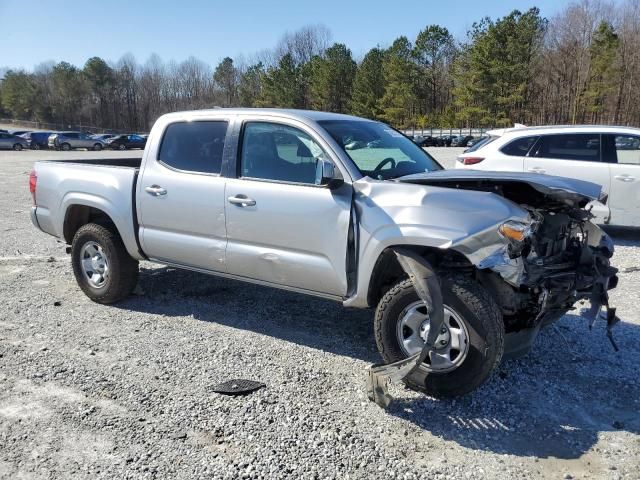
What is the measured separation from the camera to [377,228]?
3.80m

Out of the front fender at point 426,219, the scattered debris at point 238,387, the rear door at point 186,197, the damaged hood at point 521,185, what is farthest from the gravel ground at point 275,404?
the damaged hood at point 521,185

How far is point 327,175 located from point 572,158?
220 inches

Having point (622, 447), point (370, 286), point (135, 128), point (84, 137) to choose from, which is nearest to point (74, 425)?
point (370, 286)

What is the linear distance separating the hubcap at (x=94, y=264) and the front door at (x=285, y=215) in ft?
5.65

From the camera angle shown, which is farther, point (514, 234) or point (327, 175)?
point (327, 175)

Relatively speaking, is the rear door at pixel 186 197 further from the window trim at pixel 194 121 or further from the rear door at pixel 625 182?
the rear door at pixel 625 182

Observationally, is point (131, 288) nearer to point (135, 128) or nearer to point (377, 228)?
point (377, 228)

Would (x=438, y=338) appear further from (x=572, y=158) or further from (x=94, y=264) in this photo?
(x=572, y=158)

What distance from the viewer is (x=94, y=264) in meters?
5.65

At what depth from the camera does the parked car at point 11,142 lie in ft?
140

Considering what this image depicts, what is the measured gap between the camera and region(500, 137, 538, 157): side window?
326 inches

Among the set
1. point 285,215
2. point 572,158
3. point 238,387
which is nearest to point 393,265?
point 285,215

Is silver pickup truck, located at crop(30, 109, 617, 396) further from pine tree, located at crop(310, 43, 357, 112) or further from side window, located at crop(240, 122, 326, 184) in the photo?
pine tree, located at crop(310, 43, 357, 112)

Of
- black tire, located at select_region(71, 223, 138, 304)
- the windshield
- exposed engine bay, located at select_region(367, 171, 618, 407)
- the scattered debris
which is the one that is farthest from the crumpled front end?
black tire, located at select_region(71, 223, 138, 304)
